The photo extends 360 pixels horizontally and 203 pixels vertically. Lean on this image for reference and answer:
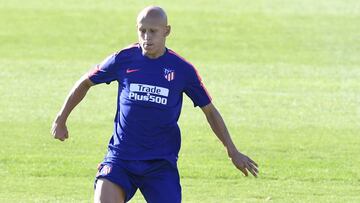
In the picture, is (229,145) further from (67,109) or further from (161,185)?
(67,109)

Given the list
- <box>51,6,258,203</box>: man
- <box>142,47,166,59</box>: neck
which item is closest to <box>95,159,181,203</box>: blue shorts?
<box>51,6,258,203</box>: man

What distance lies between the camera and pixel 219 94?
2152 cm

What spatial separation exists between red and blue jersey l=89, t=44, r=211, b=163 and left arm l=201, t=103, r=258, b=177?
373 millimetres

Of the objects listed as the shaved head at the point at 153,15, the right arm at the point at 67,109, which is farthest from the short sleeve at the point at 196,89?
the right arm at the point at 67,109

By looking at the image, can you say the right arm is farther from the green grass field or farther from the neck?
the green grass field

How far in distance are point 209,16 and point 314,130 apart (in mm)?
14727

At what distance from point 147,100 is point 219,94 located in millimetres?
11673

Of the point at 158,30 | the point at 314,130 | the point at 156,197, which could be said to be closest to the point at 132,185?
the point at 156,197

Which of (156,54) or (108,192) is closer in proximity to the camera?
(108,192)

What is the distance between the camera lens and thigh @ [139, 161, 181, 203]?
390 inches

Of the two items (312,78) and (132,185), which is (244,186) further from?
(312,78)

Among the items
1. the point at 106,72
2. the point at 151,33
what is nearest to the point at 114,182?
the point at 106,72

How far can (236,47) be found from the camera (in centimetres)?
2842

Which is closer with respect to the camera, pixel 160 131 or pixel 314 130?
pixel 160 131
